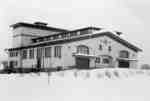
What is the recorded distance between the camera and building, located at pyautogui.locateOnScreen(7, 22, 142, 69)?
39.3 metres

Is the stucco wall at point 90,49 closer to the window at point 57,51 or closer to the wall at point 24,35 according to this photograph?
the window at point 57,51

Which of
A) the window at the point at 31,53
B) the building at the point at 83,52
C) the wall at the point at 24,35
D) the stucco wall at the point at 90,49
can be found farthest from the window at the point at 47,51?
the wall at the point at 24,35

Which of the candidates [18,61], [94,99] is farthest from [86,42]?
[94,99]

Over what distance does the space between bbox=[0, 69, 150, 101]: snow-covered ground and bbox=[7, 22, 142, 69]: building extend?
7496mm

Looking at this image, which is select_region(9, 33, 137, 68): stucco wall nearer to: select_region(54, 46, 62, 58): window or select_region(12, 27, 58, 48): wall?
select_region(54, 46, 62, 58): window

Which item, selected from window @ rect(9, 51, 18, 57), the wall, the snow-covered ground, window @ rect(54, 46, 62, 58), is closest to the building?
window @ rect(54, 46, 62, 58)

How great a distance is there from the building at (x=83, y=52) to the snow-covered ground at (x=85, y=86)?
750 cm

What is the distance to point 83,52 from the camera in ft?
131

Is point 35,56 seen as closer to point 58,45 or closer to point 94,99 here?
point 58,45

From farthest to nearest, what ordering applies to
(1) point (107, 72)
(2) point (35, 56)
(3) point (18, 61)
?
(3) point (18, 61) < (2) point (35, 56) < (1) point (107, 72)

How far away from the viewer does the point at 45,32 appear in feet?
194

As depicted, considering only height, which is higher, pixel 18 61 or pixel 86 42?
pixel 86 42

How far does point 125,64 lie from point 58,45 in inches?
569

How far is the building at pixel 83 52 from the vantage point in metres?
39.3
